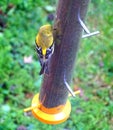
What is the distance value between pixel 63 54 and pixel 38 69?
41.3 inches

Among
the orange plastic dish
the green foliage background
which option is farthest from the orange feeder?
the green foliage background

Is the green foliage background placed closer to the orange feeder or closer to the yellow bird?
the orange feeder

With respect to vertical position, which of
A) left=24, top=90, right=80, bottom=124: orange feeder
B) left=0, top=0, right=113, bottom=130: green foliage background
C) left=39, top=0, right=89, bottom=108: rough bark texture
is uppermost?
left=39, top=0, right=89, bottom=108: rough bark texture

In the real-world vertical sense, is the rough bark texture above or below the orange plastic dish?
above

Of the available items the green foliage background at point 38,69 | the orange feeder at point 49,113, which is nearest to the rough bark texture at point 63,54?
the orange feeder at point 49,113

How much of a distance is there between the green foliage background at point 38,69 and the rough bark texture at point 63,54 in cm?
42

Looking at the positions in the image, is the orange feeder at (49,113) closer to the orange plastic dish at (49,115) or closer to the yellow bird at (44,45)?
the orange plastic dish at (49,115)

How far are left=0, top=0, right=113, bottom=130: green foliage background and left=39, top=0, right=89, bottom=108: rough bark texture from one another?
0.42 m

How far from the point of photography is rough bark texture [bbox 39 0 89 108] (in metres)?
2.00

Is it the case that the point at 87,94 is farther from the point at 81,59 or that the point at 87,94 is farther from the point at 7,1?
the point at 7,1

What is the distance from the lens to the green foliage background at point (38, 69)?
2.82 meters

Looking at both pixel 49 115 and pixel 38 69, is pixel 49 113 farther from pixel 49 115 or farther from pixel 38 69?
pixel 38 69

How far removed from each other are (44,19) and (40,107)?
1.37m

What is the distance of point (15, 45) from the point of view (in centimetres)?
329
